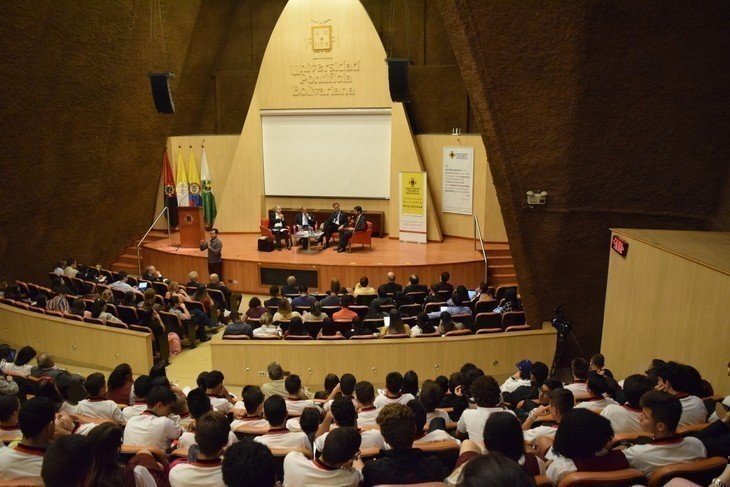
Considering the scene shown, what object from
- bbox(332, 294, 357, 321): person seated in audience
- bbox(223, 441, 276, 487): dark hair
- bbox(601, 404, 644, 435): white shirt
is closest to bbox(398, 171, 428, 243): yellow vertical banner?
bbox(332, 294, 357, 321): person seated in audience

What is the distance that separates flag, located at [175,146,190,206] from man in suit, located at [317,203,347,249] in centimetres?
374

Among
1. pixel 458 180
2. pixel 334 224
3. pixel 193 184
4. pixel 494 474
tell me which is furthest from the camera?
pixel 193 184

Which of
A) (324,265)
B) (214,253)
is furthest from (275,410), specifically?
(214,253)

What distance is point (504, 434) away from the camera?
9.12ft

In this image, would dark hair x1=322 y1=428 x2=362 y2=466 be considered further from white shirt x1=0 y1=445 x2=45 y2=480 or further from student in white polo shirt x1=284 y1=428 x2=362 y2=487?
white shirt x1=0 y1=445 x2=45 y2=480

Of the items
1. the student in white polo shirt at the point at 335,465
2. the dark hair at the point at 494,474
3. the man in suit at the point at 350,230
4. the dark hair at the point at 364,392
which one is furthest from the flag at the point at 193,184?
the dark hair at the point at 494,474

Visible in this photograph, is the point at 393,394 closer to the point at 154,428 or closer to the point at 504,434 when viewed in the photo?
the point at 154,428

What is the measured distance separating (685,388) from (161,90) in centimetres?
961

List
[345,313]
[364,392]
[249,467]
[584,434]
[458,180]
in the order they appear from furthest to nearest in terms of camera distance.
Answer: [458,180] < [345,313] < [364,392] < [584,434] < [249,467]

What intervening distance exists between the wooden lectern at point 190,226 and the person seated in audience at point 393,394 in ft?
29.6

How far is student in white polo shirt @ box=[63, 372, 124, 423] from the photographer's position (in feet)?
14.7

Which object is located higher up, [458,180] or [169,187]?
[458,180]

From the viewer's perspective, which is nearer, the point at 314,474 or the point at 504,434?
the point at 504,434

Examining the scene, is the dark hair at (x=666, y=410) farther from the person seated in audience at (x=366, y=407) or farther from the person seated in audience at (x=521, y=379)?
the person seated in audience at (x=521, y=379)
